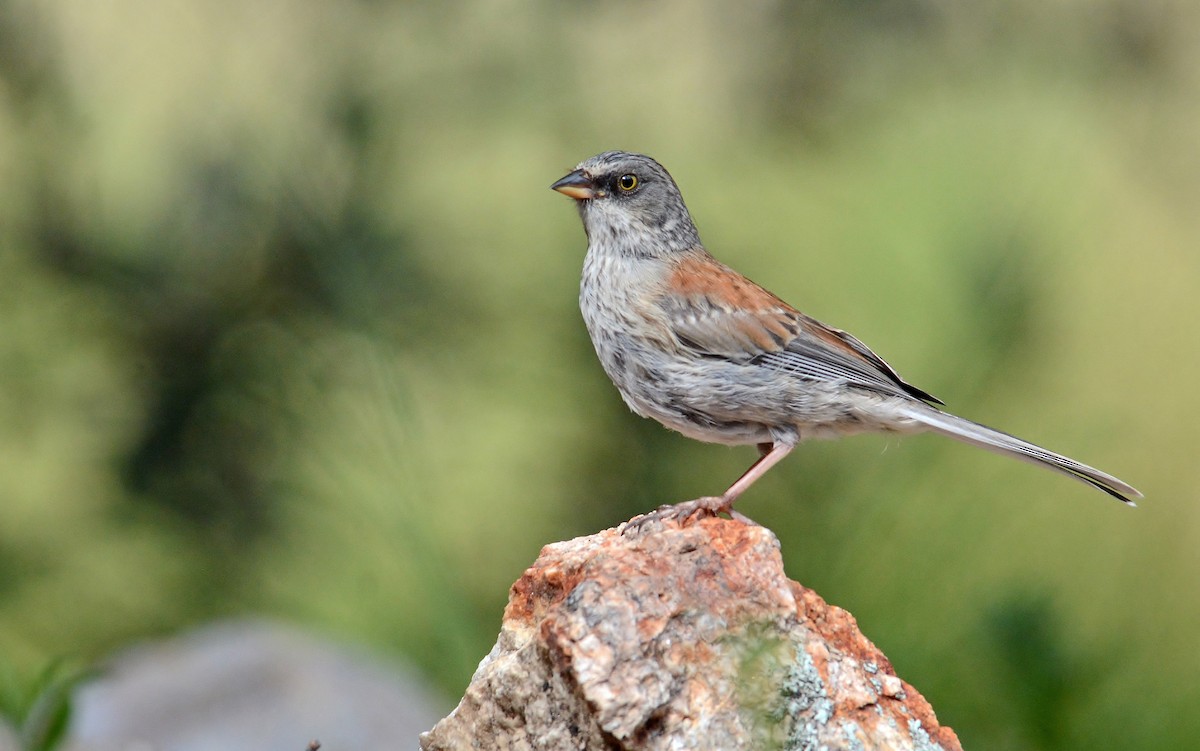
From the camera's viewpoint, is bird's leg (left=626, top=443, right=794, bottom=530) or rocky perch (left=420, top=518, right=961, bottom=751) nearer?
rocky perch (left=420, top=518, right=961, bottom=751)

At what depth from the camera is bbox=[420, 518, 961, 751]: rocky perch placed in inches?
94.1

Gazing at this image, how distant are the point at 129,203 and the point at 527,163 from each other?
5.96ft

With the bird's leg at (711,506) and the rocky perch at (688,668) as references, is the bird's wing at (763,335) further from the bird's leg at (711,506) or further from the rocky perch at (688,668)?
the rocky perch at (688,668)

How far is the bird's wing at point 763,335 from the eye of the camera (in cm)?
350

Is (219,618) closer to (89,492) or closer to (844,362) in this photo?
(89,492)

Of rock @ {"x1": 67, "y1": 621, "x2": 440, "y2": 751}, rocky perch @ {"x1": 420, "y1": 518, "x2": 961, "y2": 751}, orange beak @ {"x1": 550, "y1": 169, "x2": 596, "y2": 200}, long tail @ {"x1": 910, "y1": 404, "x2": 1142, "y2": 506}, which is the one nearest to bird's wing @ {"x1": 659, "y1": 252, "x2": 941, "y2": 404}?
long tail @ {"x1": 910, "y1": 404, "x2": 1142, "y2": 506}

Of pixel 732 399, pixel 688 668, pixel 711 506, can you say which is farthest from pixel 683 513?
pixel 688 668

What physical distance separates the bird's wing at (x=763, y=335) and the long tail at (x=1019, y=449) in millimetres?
147

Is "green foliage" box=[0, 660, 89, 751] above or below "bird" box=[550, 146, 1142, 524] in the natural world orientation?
below

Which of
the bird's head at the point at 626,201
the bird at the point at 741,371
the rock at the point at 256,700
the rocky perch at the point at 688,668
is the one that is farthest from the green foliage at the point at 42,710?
the rock at the point at 256,700

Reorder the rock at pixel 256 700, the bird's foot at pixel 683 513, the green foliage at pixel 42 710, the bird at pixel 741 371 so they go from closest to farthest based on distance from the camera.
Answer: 1. the green foliage at pixel 42 710
2. the bird's foot at pixel 683 513
3. the bird at pixel 741 371
4. the rock at pixel 256 700

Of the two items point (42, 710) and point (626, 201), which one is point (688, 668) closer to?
point (42, 710)

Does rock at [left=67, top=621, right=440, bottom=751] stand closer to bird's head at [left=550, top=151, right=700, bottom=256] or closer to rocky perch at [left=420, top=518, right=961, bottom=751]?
bird's head at [left=550, top=151, right=700, bottom=256]

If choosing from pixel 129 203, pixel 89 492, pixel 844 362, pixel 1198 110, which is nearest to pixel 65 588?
pixel 89 492
